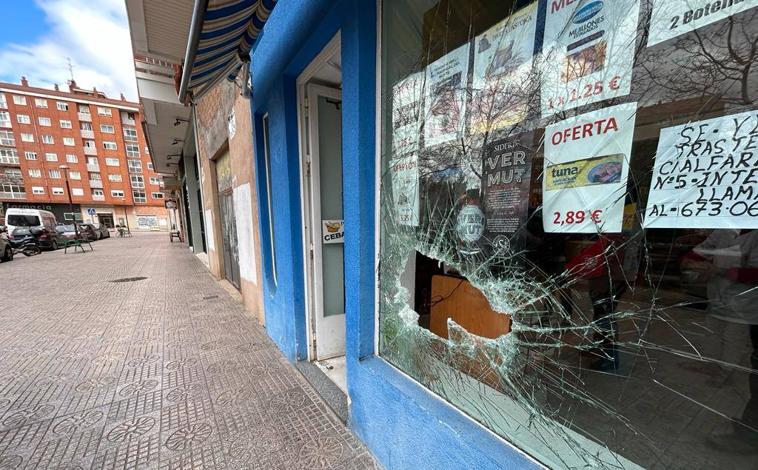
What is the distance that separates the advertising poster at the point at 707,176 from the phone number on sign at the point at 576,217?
129 mm

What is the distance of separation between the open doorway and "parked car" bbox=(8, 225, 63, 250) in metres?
18.9

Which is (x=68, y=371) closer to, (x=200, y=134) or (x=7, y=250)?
(x=200, y=134)

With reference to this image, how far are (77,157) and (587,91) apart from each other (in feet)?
184

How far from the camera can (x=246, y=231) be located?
4395 mm

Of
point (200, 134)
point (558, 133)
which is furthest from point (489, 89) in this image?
point (200, 134)

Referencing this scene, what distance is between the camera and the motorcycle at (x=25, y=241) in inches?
512

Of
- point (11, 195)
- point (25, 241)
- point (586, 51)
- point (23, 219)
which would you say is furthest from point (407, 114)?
point (11, 195)

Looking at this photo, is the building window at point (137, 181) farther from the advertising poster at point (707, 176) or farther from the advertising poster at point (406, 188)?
the advertising poster at point (707, 176)

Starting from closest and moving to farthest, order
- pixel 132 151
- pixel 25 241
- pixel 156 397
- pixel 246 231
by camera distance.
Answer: pixel 156 397 → pixel 246 231 → pixel 25 241 → pixel 132 151

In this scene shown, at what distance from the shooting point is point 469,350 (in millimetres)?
1450

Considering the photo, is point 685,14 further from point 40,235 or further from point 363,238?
point 40,235

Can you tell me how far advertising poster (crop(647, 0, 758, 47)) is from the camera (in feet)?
2.38

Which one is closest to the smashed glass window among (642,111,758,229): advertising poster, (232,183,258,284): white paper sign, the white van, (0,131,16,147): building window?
(642,111,758,229): advertising poster

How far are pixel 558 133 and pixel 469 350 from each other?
1.07 metres
